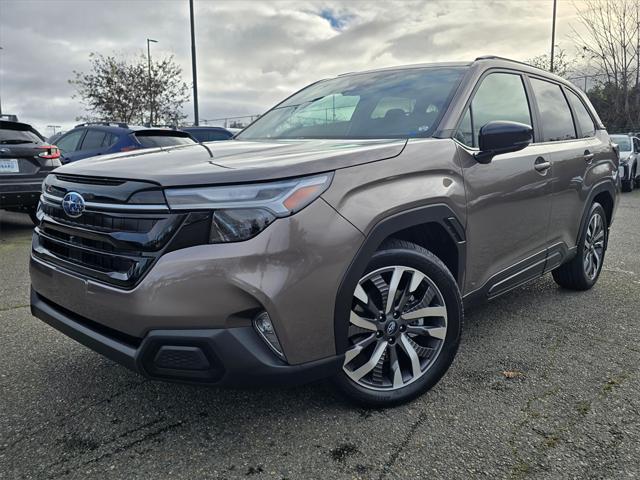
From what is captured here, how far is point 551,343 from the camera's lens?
335cm

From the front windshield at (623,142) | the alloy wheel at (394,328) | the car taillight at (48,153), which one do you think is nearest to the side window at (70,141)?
the car taillight at (48,153)

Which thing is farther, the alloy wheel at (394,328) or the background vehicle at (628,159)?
the background vehicle at (628,159)

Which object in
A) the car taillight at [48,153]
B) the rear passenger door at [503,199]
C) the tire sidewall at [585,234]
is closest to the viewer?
the rear passenger door at [503,199]

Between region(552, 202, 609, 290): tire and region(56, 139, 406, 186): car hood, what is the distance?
2.50 m

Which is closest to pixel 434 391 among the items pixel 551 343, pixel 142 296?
pixel 551 343

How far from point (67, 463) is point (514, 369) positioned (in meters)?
2.30

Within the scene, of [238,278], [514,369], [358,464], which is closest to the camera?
[238,278]

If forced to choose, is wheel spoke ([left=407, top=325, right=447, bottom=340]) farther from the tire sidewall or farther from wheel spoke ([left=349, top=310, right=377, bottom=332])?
the tire sidewall

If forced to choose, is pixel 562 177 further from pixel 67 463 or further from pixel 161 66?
pixel 161 66

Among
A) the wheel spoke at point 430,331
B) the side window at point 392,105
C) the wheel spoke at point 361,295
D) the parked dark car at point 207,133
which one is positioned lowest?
the wheel spoke at point 430,331

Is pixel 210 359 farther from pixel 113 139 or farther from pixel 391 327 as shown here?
pixel 113 139

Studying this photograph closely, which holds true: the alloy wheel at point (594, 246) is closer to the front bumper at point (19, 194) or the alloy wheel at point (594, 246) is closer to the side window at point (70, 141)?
the front bumper at point (19, 194)

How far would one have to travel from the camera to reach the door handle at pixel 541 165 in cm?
334

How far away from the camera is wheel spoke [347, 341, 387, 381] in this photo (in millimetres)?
2334
